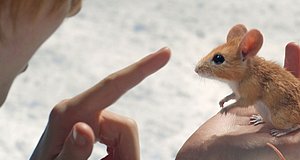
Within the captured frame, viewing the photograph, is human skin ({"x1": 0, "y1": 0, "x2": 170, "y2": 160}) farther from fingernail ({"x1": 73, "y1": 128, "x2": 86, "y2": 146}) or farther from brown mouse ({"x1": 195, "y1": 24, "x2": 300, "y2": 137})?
brown mouse ({"x1": 195, "y1": 24, "x2": 300, "y2": 137})

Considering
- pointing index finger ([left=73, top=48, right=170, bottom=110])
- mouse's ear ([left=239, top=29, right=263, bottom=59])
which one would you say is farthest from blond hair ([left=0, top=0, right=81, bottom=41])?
mouse's ear ([left=239, top=29, right=263, bottom=59])

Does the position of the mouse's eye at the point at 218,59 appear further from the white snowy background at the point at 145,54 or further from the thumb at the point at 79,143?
the white snowy background at the point at 145,54

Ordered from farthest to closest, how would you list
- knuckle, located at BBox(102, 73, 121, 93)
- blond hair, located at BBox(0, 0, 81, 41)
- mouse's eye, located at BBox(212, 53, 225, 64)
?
mouse's eye, located at BBox(212, 53, 225, 64) < knuckle, located at BBox(102, 73, 121, 93) < blond hair, located at BBox(0, 0, 81, 41)

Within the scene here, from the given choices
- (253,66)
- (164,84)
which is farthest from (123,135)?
(164,84)

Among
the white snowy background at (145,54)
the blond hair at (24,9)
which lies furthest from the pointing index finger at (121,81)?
the white snowy background at (145,54)

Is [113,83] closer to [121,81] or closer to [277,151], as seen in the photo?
[121,81]

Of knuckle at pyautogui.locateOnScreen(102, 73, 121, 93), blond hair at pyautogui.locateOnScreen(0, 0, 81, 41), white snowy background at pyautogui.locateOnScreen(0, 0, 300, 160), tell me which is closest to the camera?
blond hair at pyautogui.locateOnScreen(0, 0, 81, 41)

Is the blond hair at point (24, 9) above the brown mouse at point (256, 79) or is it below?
above
